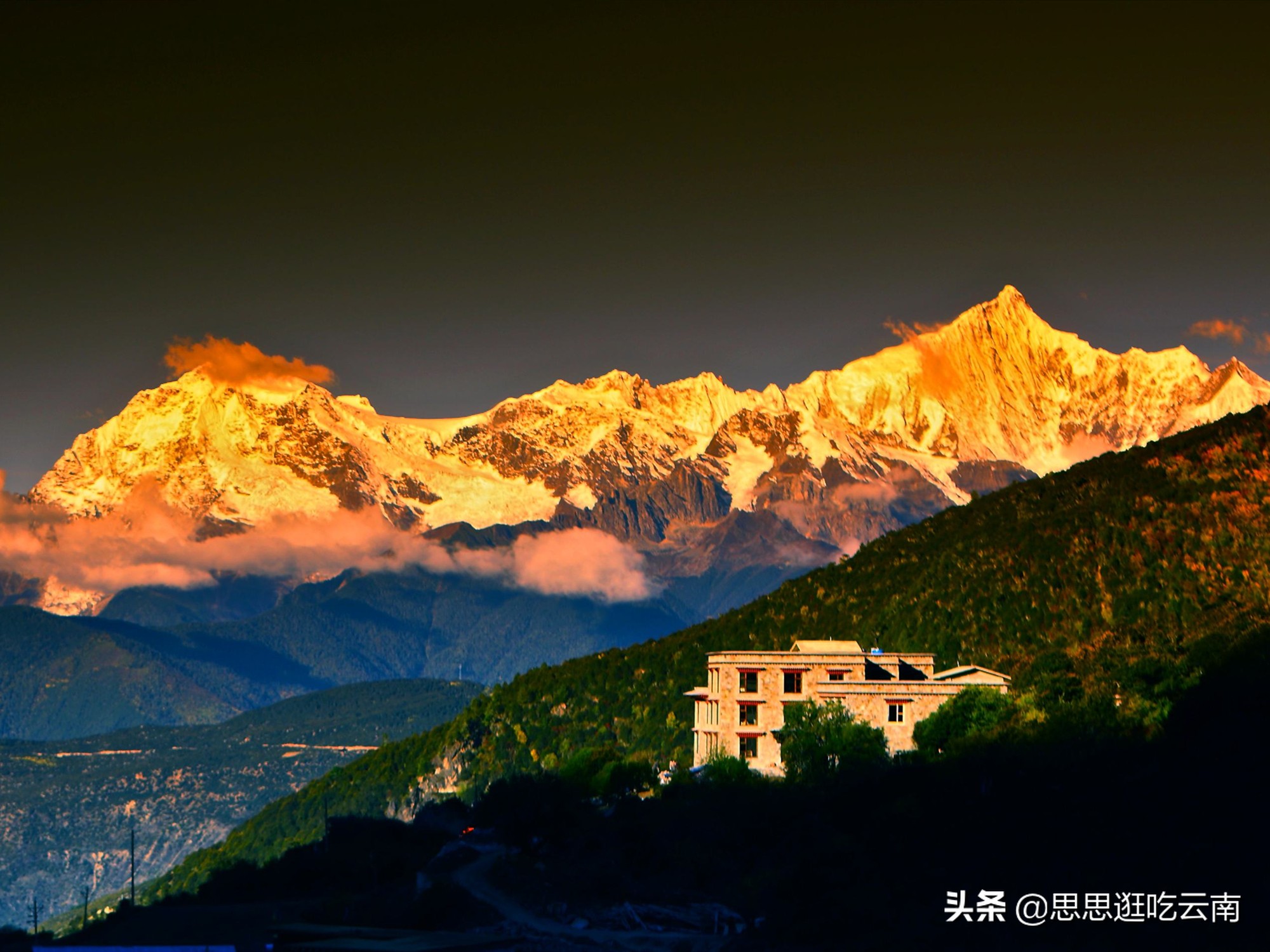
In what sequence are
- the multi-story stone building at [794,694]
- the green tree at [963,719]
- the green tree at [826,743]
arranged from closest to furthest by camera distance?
the green tree at [826,743] < the green tree at [963,719] < the multi-story stone building at [794,694]

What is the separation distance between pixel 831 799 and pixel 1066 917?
3109cm

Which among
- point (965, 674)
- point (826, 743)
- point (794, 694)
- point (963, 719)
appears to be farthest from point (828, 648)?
point (826, 743)

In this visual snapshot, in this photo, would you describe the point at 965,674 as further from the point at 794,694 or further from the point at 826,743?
the point at 826,743

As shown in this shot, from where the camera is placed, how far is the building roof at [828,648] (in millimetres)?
179000

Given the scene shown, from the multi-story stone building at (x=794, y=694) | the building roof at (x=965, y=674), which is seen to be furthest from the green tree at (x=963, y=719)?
the building roof at (x=965, y=674)

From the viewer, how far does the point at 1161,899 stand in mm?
128250

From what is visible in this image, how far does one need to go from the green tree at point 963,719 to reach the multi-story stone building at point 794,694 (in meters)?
1.92

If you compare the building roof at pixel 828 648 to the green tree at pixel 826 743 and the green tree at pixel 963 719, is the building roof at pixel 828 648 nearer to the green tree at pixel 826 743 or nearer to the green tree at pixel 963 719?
the green tree at pixel 826 743

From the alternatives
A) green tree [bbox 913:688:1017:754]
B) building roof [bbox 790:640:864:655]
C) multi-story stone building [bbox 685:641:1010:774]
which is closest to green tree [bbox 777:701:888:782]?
multi-story stone building [bbox 685:641:1010:774]

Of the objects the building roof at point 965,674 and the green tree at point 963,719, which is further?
the building roof at point 965,674

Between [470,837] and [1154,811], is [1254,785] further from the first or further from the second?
[470,837]

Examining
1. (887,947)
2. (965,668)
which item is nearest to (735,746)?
(965,668)

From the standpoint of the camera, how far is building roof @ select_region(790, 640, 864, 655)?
587 feet

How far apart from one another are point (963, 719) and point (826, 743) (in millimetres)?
11746
